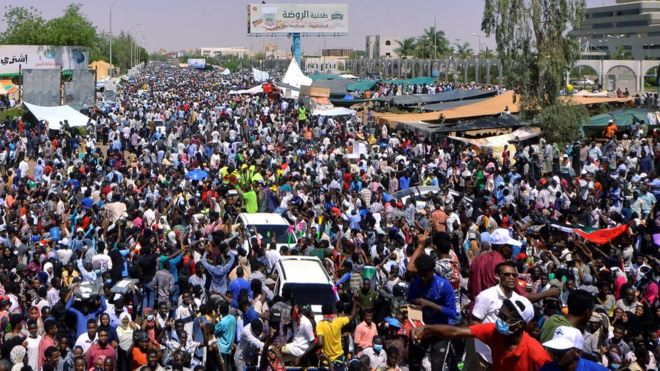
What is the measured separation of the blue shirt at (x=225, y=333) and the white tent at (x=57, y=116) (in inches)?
858

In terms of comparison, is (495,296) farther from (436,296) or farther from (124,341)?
(124,341)

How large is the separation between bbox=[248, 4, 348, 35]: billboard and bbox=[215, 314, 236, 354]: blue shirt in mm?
88615

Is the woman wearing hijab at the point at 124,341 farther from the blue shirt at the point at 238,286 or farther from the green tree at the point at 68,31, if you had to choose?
the green tree at the point at 68,31

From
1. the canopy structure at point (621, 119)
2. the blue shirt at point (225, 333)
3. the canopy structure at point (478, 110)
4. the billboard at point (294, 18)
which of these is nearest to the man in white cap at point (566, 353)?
the blue shirt at point (225, 333)

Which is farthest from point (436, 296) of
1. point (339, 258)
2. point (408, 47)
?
point (408, 47)

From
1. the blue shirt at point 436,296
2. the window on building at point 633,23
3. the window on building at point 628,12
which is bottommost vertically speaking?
the blue shirt at point 436,296

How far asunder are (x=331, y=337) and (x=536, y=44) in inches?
926

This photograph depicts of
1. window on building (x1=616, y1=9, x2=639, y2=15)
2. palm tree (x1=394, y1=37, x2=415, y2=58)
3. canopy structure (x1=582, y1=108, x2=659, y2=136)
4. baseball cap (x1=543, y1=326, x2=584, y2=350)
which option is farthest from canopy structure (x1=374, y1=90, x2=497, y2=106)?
window on building (x1=616, y1=9, x2=639, y2=15)

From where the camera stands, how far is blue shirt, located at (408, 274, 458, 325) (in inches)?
262

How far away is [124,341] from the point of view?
897 cm

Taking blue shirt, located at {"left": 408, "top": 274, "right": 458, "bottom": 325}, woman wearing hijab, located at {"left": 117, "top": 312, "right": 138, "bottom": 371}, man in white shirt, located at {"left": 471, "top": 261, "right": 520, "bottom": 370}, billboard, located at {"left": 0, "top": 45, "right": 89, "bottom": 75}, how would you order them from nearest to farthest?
1. man in white shirt, located at {"left": 471, "top": 261, "right": 520, "bottom": 370}
2. blue shirt, located at {"left": 408, "top": 274, "right": 458, "bottom": 325}
3. woman wearing hijab, located at {"left": 117, "top": 312, "right": 138, "bottom": 371}
4. billboard, located at {"left": 0, "top": 45, "right": 89, "bottom": 75}

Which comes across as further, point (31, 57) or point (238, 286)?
point (31, 57)

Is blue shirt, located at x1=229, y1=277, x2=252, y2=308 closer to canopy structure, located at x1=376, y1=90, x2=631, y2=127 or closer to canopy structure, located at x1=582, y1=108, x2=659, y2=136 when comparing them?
canopy structure, located at x1=582, y1=108, x2=659, y2=136

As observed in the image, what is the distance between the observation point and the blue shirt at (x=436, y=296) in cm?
666
